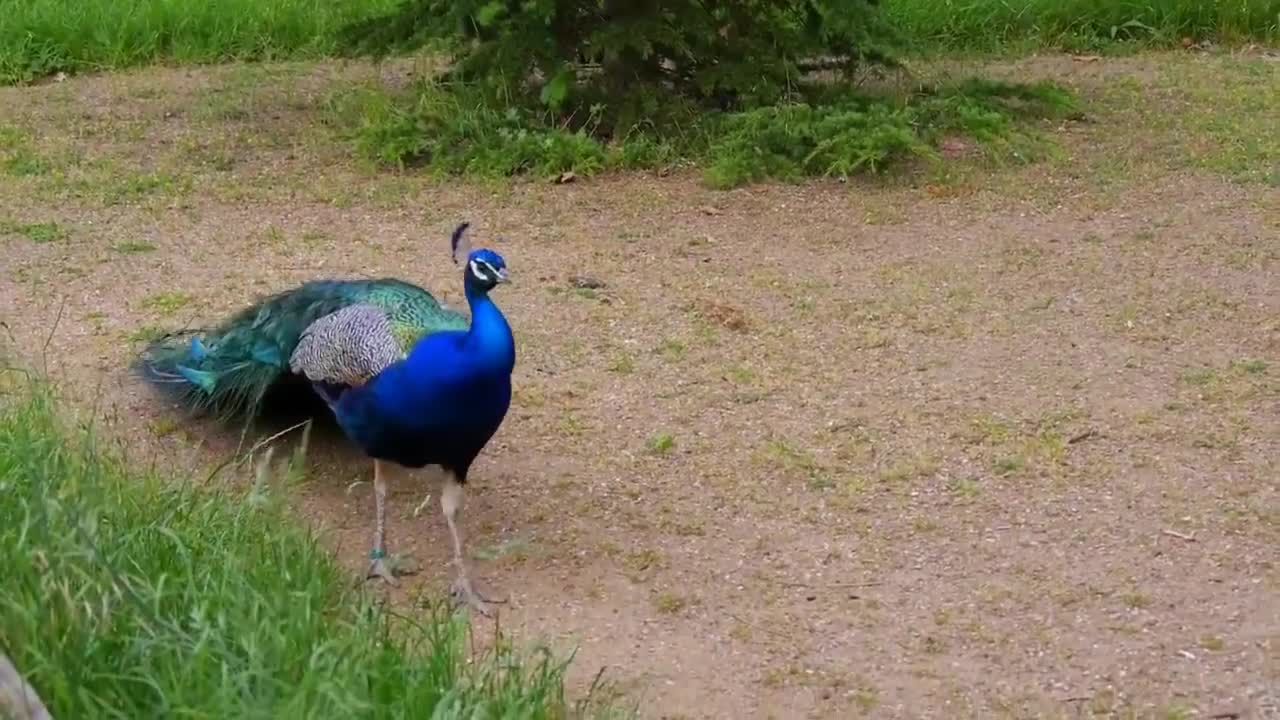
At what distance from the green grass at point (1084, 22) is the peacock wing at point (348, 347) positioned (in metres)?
7.32

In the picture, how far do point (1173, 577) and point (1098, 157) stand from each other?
4.36 meters

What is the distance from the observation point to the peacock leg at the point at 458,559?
4285 mm

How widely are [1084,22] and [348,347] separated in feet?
27.4

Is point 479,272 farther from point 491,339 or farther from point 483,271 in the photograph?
point 491,339

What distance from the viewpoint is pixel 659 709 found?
3.80 metres

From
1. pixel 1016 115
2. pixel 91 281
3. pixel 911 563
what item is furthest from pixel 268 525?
pixel 1016 115

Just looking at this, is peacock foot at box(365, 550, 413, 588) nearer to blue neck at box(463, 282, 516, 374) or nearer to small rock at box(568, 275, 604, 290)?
blue neck at box(463, 282, 516, 374)

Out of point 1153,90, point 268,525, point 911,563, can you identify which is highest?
point 268,525

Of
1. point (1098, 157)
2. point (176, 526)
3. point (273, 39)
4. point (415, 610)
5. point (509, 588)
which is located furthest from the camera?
point (273, 39)

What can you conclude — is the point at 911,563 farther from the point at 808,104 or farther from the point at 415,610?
the point at 808,104

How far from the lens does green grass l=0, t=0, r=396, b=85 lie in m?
10.7

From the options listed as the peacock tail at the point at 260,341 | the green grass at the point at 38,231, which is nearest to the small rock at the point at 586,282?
the peacock tail at the point at 260,341

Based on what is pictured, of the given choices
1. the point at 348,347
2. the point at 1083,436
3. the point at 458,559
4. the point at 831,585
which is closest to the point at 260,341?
the point at 348,347

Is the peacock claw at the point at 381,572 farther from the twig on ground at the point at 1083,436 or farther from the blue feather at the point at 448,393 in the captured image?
the twig on ground at the point at 1083,436
